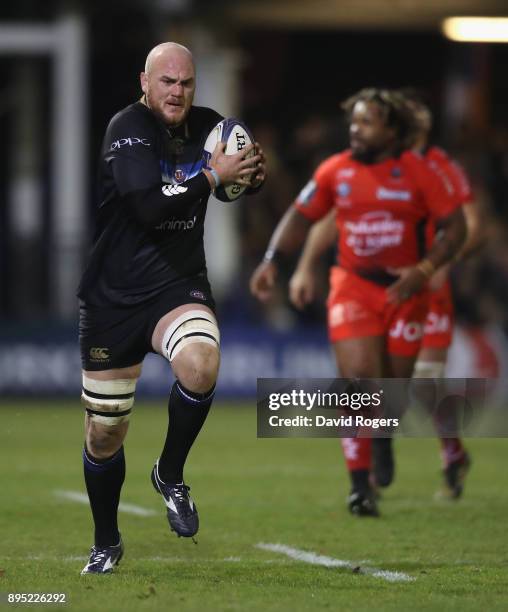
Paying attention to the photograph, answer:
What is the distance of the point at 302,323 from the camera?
18500 mm

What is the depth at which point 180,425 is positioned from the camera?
6980 millimetres

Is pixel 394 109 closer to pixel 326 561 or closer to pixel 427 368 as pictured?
pixel 427 368

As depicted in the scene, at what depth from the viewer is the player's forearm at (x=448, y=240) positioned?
949 centimetres

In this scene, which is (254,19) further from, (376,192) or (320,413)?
(320,413)

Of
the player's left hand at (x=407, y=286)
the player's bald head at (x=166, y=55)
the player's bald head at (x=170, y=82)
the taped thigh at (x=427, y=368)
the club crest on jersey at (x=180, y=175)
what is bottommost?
the taped thigh at (x=427, y=368)

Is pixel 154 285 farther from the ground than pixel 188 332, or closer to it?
farther from the ground

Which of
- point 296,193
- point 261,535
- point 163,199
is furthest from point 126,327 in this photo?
point 296,193

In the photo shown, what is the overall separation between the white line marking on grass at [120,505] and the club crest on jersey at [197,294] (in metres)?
2.61

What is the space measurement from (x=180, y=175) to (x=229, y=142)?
279mm

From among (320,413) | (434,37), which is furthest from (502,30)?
(320,413)

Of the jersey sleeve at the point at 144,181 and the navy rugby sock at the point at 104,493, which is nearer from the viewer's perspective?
the jersey sleeve at the point at 144,181

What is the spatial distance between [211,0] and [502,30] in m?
4.37

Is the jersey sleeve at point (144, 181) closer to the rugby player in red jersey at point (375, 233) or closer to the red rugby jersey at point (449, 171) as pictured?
the rugby player in red jersey at point (375, 233)

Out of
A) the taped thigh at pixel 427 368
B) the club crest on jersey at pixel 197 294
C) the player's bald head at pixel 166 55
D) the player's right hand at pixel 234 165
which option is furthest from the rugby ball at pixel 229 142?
the taped thigh at pixel 427 368
